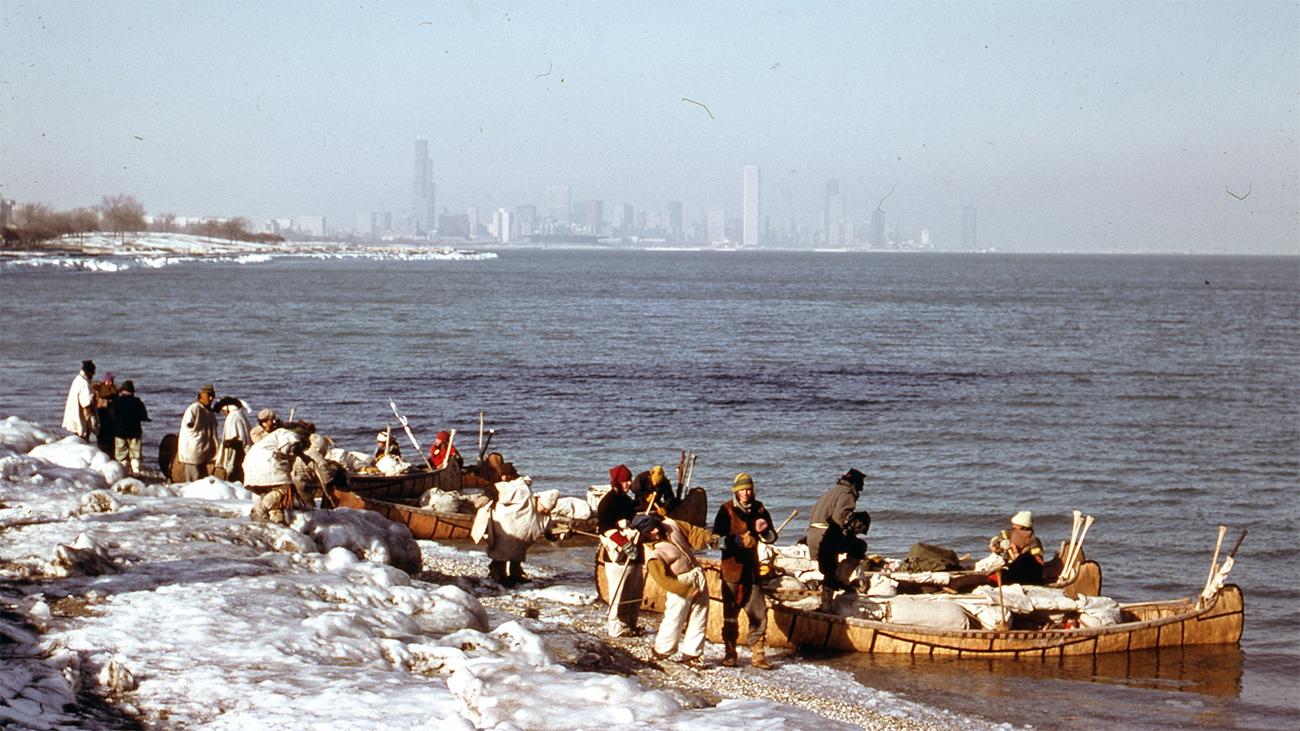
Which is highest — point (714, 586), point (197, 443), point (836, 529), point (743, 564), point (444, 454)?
point (197, 443)

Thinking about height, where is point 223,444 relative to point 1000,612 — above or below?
above

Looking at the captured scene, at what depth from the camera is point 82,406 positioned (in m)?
22.6

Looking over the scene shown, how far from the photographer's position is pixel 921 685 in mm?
14141

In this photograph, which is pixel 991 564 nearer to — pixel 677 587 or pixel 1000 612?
pixel 1000 612

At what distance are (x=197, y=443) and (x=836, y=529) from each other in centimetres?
1085

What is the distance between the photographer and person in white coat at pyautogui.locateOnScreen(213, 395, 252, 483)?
20.1 m

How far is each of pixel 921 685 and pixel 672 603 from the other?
312cm

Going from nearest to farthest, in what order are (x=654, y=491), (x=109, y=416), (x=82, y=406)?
(x=654, y=491), (x=109, y=416), (x=82, y=406)

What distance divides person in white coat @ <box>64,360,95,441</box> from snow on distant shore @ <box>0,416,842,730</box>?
6.84m

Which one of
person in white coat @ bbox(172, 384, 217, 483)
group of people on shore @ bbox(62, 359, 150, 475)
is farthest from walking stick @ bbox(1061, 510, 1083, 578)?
group of people on shore @ bbox(62, 359, 150, 475)

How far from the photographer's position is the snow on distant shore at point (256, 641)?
32.4 feet

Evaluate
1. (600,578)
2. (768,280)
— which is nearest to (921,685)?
(600,578)

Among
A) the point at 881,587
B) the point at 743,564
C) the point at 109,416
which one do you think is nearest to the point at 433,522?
the point at 109,416

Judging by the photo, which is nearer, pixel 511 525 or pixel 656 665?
pixel 656 665
